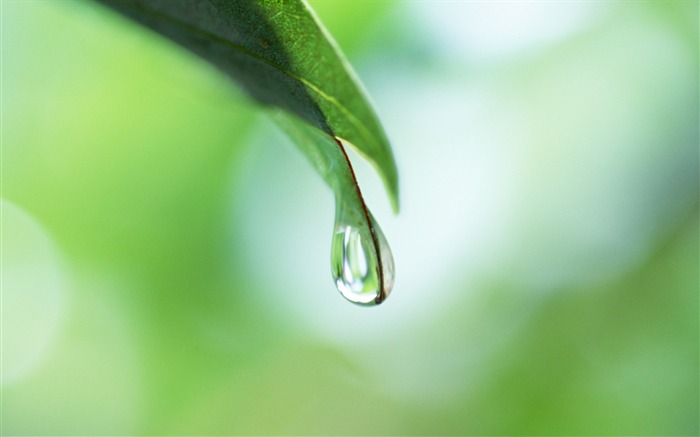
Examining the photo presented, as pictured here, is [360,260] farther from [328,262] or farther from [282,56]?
[328,262]

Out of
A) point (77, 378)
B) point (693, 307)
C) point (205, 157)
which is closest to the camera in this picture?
point (693, 307)

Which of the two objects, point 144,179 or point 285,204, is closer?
point 144,179

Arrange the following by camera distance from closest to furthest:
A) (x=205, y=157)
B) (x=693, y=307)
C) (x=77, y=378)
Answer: (x=693, y=307) → (x=205, y=157) → (x=77, y=378)

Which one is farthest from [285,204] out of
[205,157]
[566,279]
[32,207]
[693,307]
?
[693,307]

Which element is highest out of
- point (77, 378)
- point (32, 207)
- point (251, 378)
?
point (32, 207)

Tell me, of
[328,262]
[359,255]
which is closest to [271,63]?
[359,255]

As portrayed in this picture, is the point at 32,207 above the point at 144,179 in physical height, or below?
below

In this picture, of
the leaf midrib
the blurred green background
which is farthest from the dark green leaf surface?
the blurred green background

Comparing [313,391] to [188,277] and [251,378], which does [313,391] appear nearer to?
[251,378]
